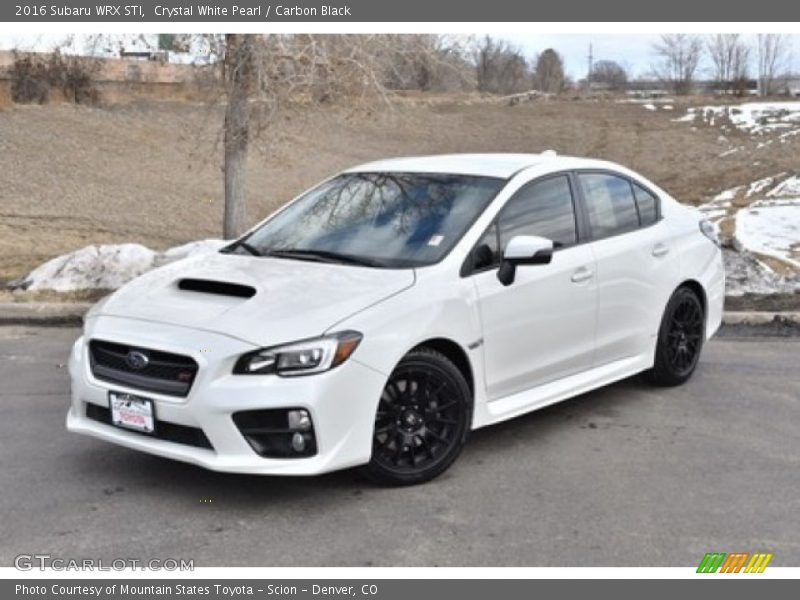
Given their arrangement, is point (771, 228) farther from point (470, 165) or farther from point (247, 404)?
point (247, 404)

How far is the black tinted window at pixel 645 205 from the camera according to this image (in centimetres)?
623

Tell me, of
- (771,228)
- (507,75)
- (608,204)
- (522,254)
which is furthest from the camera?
(507,75)

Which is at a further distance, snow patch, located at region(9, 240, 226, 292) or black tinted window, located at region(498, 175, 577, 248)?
snow patch, located at region(9, 240, 226, 292)

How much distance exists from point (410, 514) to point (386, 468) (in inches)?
11.1

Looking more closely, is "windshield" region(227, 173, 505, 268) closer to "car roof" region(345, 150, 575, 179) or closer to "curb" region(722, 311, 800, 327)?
"car roof" region(345, 150, 575, 179)

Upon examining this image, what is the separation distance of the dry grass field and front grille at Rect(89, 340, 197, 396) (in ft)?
21.3

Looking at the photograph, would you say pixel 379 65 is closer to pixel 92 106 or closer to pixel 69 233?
pixel 69 233

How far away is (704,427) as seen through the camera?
223 inches

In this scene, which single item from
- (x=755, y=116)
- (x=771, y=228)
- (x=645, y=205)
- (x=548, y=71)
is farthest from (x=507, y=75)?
(x=645, y=205)

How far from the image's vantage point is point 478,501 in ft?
14.6

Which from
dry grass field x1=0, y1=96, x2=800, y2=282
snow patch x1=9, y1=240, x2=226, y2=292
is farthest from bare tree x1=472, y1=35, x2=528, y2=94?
snow patch x1=9, y1=240, x2=226, y2=292

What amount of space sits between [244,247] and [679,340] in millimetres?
3009

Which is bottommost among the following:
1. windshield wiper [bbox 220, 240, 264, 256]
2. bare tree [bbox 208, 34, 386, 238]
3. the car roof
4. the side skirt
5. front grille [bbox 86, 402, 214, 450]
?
the side skirt

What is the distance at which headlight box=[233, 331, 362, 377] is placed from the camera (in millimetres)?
4125
